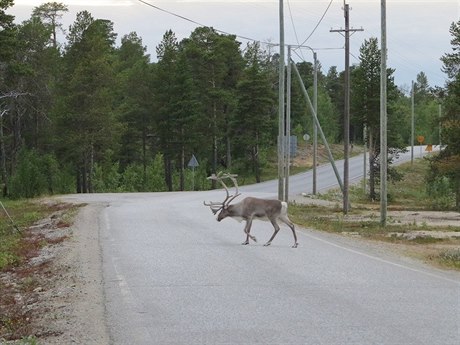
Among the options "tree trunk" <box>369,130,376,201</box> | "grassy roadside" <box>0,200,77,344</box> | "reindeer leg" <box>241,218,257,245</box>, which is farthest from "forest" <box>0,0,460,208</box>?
"reindeer leg" <box>241,218,257,245</box>

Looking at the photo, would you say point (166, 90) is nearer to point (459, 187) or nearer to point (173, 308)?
point (459, 187)

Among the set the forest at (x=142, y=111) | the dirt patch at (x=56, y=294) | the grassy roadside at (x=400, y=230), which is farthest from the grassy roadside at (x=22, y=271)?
the forest at (x=142, y=111)

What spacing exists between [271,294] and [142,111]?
64.4 metres

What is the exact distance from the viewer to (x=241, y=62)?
3051 inches

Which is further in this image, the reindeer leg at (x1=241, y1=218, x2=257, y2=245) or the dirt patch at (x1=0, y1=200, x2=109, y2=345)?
the reindeer leg at (x1=241, y1=218, x2=257, y2=245)

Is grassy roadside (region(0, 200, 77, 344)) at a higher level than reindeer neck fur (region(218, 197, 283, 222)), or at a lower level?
lower

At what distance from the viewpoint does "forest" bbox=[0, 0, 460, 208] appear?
5247cm

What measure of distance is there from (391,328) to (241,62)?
7085 centimetres

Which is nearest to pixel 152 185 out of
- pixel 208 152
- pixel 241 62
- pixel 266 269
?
pixel 208 152

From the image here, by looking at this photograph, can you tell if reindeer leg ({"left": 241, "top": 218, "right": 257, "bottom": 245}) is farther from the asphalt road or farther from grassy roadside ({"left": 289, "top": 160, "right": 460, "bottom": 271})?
grassy roadside ({"left": 289, "top": 160, "right": 460, "bottom": 271})

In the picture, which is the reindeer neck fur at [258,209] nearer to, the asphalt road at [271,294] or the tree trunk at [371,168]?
the asphalt road at [271,294]

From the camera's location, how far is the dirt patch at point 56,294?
326 inches

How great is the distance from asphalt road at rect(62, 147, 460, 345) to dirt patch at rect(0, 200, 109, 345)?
0.94ft

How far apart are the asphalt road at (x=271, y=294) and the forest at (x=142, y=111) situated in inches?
1185
